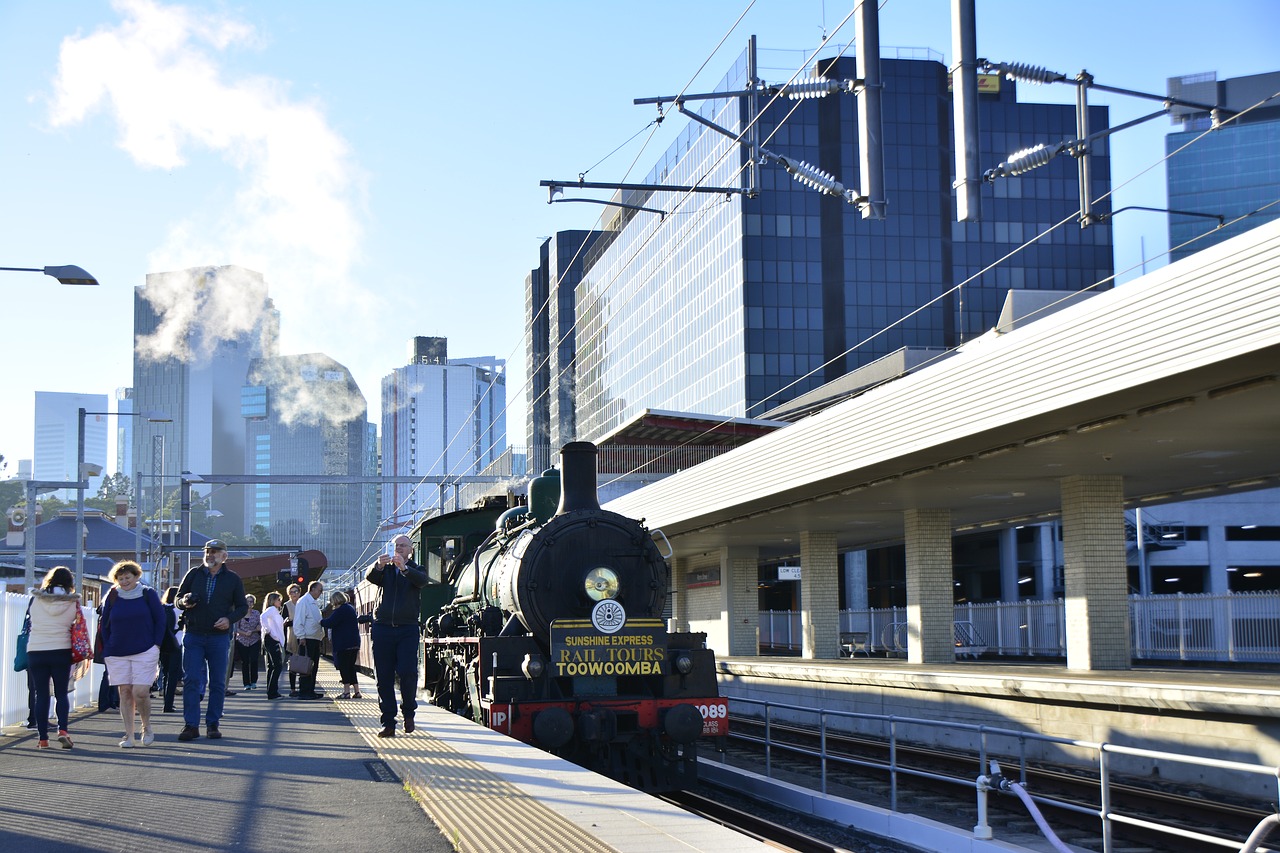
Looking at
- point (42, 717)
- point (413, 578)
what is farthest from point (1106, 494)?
point (42, 717)

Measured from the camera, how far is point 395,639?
10.9 metres

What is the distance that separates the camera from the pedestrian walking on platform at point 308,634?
1688cm

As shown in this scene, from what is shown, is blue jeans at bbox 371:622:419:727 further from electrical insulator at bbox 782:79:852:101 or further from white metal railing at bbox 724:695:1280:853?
electrical insulator at bbox 782:79:852:101

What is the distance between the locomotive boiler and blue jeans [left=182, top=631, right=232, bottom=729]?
7.68ft

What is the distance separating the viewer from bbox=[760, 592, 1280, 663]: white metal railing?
→ 77.7 feet

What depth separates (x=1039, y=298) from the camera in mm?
53625

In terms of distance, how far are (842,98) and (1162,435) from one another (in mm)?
58662

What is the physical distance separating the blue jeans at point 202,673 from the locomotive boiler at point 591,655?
2339mm

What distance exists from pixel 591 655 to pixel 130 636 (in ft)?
13.1

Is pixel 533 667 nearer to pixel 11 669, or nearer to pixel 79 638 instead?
pixel 79 638

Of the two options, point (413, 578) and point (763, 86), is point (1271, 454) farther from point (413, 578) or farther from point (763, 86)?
point (413, 578)

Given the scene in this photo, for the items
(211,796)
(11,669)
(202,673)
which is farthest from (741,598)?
(211,796)

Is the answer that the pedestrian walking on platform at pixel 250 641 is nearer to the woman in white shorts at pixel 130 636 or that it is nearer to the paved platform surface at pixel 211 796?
the paved platform surface at pixel 211 796

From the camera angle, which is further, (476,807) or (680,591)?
(680,591)
